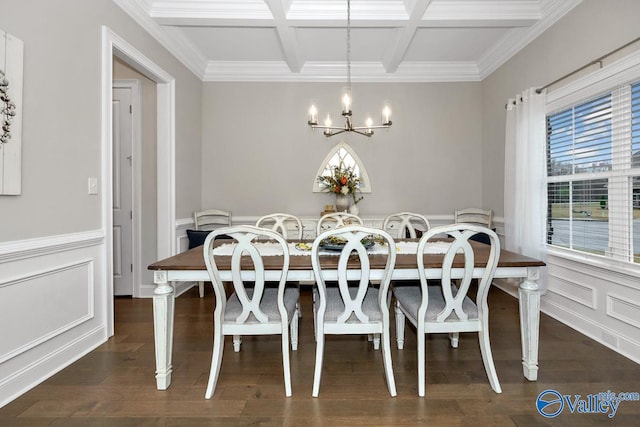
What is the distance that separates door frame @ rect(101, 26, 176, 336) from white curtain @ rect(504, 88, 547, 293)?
364 centimetres

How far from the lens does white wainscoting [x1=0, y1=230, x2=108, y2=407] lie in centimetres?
186

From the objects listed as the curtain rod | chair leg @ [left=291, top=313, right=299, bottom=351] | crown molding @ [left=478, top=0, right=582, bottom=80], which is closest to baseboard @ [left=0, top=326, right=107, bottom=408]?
chair leg @ [left=291, top=313, right=299, bottom=351]

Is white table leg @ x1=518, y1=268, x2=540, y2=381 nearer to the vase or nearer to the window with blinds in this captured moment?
the window with blinds

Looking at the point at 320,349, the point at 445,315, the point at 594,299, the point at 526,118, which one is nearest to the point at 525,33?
the point at 526,118

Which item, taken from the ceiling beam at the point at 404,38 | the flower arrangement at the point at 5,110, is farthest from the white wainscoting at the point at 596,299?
the flower arrangement at the point at 5,110

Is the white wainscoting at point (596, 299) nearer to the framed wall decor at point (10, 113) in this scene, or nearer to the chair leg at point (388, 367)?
the chair leg at point (388, 367)

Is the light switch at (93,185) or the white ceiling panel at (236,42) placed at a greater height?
the white ceiling panel at (236,42)

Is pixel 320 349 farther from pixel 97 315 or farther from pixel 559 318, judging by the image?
pixel 559 318

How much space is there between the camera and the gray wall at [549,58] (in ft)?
8.14

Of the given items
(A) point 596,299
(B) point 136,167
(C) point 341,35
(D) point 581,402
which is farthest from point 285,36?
(D) point 581,402

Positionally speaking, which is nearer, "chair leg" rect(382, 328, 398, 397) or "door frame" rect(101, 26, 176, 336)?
"chair leg" rect(382, 328, 398, 397)

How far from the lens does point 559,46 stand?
308 cm

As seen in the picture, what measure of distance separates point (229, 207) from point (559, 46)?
13.2 feet

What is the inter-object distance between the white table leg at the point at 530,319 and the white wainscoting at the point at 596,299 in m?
0.89
